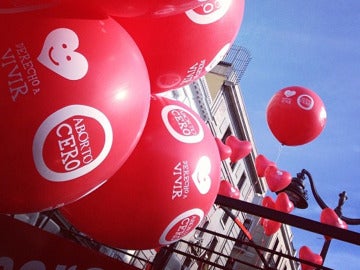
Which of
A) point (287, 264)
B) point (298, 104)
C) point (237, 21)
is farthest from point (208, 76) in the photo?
point (287, 264)

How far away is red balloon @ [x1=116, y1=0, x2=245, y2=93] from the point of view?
2373 mm

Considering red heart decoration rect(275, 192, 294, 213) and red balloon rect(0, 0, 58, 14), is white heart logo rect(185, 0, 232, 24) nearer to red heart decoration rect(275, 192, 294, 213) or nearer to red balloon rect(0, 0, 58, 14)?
red balloon rect(0, 0, 58, 14)

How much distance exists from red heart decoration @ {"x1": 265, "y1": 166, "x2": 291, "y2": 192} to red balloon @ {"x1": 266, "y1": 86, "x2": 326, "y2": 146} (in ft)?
4.28

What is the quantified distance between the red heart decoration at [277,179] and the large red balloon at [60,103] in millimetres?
5027

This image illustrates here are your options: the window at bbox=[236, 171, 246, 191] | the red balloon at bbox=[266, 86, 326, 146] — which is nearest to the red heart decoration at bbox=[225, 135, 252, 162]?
the red balloon at bbox=[266, 86, 326, 146]

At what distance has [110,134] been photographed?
6.48ft

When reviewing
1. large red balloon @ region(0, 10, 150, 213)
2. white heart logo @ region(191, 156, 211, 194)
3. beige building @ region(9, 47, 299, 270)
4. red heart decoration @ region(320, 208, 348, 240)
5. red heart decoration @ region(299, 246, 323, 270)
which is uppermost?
beige building @ region(9, 47, 299, 270)

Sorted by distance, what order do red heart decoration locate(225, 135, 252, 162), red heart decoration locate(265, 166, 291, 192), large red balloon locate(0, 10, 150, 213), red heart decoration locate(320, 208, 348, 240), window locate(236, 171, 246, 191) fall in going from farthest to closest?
window locate(236, 171, 246, 191)
red heart decoration locate(225, 135, 252, 162)
red heart decoration locate(265, 166, 291, 192)
red heart decoration locate(320, 208, 348, 240)
large red balloon locate(0, 10, 150, 213)

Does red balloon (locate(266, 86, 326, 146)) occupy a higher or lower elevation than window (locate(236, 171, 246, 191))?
lower

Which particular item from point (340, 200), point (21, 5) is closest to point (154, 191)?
A: point (21, 5)

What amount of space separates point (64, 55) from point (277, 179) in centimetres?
542

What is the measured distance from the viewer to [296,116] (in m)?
5.14

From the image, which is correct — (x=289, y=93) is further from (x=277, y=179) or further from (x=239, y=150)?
(x=239, y=150)

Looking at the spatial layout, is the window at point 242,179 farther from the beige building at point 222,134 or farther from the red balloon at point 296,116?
the red balloon at point 296,116
